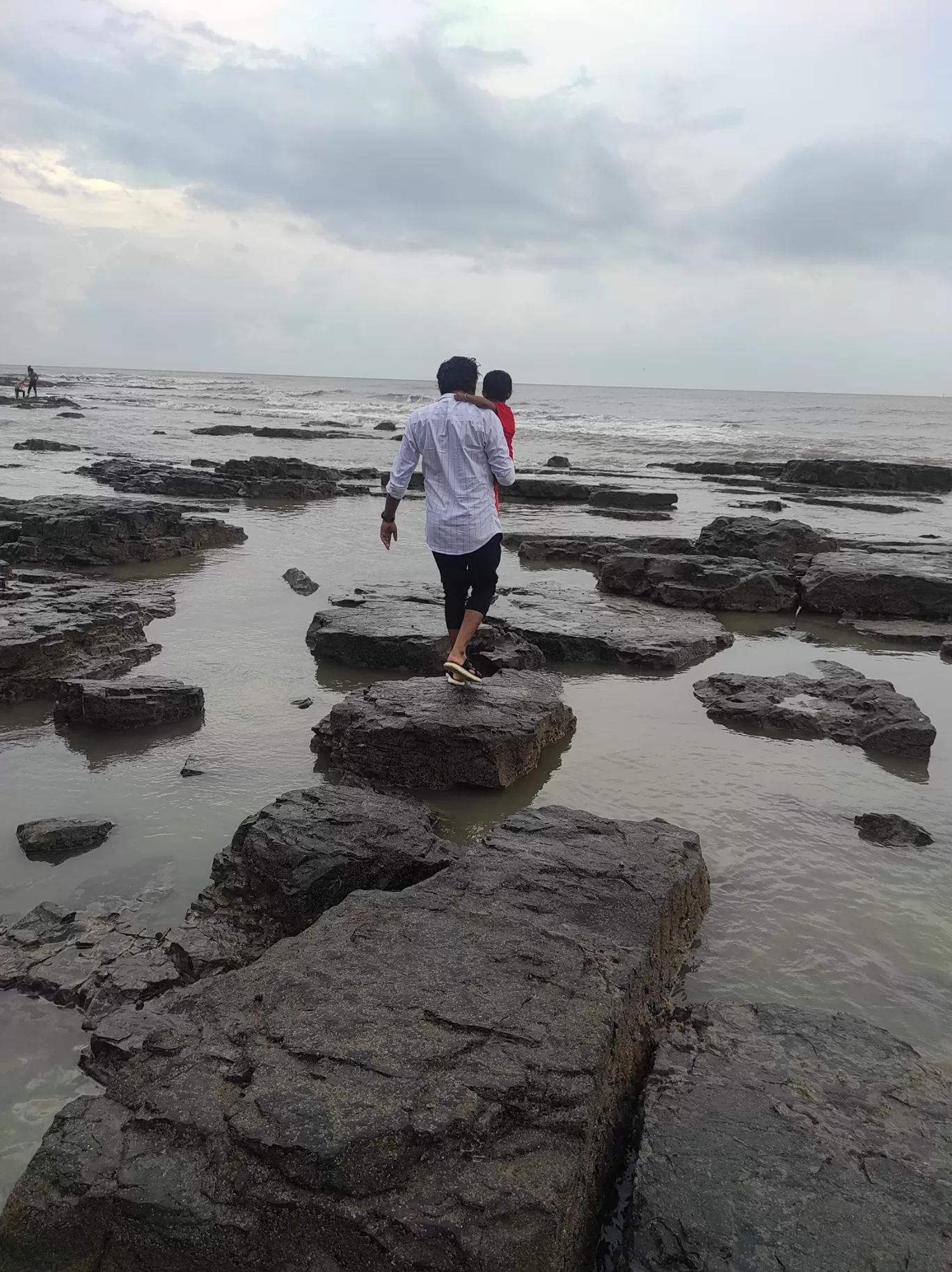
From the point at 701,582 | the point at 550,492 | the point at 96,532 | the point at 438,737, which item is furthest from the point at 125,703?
the point at 550,492

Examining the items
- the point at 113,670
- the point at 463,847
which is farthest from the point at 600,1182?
the point at 113,670

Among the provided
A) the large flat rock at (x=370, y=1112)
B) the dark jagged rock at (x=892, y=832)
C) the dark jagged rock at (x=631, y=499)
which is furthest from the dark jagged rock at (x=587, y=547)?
the large flat rock at (x=370, y=1112)

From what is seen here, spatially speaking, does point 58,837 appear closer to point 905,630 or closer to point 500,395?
point 500,395

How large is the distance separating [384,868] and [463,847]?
1.79 feet

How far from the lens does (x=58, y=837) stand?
356cm

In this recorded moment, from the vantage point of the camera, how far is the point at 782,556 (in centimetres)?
1018

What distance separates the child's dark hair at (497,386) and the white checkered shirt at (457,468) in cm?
39

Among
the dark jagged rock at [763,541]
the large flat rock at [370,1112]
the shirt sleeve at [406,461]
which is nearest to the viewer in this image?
the large flat rock at [370,1112]

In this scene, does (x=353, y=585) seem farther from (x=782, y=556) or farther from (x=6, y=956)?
(x=6, y=956)

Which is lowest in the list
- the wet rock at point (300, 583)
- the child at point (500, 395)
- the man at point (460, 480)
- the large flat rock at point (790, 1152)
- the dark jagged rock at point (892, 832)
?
the wet rock at point (300, 583)

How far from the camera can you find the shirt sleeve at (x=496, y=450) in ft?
16.0

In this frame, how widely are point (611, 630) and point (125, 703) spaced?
3813 millimetres

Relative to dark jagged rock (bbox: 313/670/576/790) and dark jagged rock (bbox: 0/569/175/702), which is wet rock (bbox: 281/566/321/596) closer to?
dark jagged rock (bbox: 0/569/175/702)

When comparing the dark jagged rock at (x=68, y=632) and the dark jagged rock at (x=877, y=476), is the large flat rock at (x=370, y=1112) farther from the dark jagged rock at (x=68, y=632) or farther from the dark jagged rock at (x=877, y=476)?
the dark jagged rock at (x=877, y=476)
